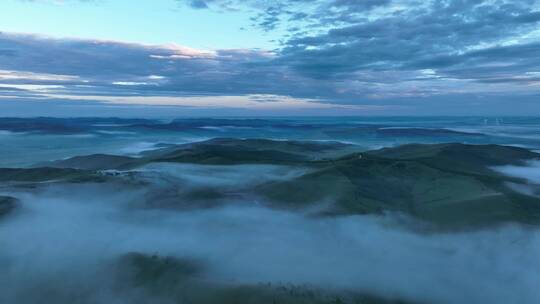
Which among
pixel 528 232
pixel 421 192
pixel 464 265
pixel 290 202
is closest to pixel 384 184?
pixel 421 192

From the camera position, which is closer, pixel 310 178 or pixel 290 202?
pixel 290 202

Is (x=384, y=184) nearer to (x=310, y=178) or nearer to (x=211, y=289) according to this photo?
(x=310, y=178)

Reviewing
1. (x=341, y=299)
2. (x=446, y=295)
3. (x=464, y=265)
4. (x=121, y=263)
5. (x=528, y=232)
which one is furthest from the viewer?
(x=528, y=232)

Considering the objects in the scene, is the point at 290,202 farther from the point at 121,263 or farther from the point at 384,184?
the point at 121,263

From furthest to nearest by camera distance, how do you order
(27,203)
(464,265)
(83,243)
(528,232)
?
(27,203), (528,232), (83,243), (464,265)

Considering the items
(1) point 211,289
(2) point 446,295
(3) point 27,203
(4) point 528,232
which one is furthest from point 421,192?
(3) point 27,203

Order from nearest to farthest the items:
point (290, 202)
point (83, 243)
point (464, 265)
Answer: point (464, 265)
point (83, 243)
point (290, 202)

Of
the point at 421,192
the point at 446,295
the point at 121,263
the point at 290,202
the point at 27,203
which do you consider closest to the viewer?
the point at 446,295

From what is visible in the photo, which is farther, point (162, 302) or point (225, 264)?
point (225, 264)
